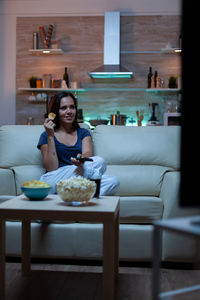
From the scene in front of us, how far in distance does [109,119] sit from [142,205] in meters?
3.53

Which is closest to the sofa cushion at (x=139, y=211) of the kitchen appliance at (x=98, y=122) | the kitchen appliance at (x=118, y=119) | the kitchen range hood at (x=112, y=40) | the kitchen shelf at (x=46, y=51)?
the kitchen appliance at (x=98, y=122)

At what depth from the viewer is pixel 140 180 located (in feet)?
9.28

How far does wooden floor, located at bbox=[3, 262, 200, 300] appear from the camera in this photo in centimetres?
193

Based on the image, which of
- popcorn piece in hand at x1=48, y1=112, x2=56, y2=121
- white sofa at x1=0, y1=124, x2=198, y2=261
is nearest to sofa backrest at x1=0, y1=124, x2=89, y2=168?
white sofa at x1=0, y1=124, x2=198, y2=261

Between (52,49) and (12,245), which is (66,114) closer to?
(12,245)

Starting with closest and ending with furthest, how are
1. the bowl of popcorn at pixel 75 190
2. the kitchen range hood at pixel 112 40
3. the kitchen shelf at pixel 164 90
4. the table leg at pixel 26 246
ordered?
the bowl of popcorn at pixel 75 190, the table leg at pixel 26 246, the kitchen shelf at pixel 164 90, the kitchen range hood at pixel 112 40

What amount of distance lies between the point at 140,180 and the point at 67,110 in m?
0.76

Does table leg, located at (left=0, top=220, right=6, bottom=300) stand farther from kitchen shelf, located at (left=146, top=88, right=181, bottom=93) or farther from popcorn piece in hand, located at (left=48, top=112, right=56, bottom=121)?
kitchen shelf, located at (left=146, top=88, right=181, bottom=93)

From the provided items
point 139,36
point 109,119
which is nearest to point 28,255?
point 109,119

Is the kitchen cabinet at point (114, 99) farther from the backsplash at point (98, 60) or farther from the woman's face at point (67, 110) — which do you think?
the woman's face at point (67, 110)

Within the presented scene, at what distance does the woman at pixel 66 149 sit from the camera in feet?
8.38

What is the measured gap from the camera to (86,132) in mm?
3047

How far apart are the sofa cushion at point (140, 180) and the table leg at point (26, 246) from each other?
0.85 m

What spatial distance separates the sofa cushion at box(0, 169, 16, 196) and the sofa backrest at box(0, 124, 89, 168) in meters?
0.15
